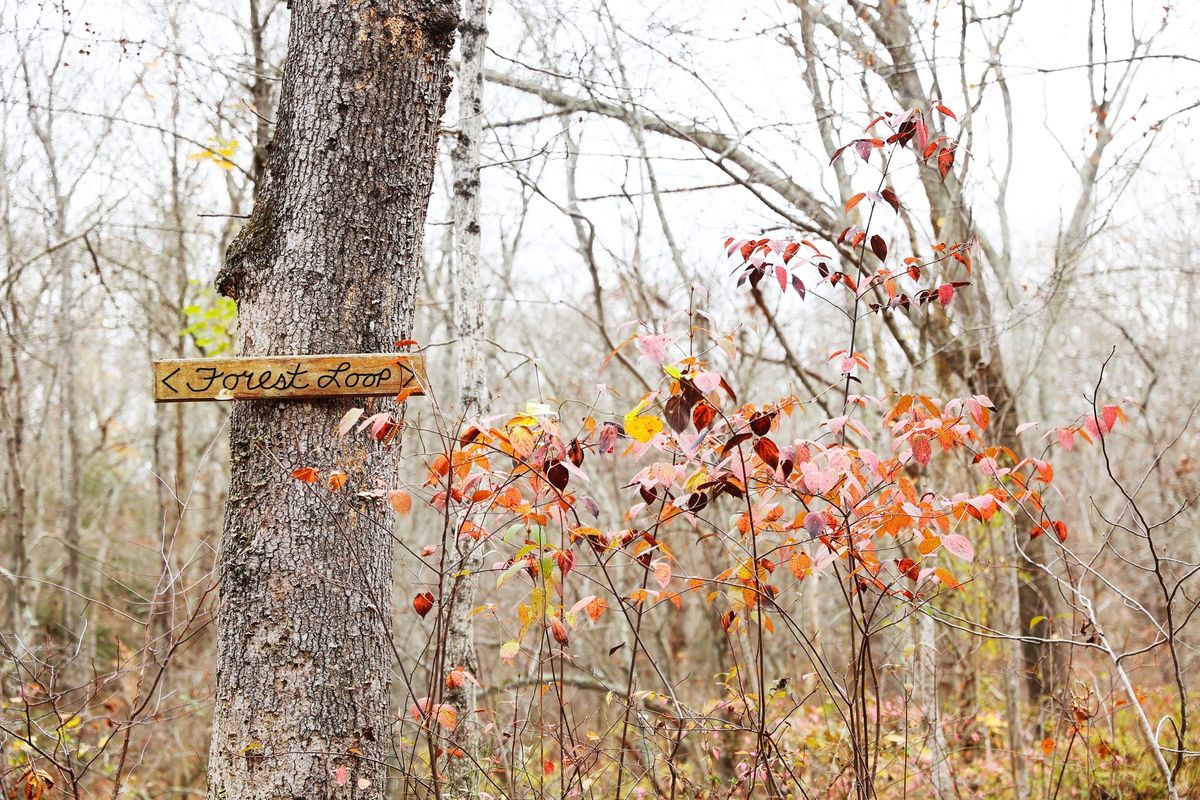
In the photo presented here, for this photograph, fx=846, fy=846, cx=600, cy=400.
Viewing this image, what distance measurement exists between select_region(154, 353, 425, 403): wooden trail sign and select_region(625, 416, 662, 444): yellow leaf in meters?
0.58

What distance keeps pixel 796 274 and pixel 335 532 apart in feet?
4.86

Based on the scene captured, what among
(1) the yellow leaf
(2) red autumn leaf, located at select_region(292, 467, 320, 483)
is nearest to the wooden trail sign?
(2) red autumn leaf, located at select_region(292, 467, 320, 483)

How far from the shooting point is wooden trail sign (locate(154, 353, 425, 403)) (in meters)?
2.20

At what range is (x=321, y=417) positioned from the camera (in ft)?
7.47

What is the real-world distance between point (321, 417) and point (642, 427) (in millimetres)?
900

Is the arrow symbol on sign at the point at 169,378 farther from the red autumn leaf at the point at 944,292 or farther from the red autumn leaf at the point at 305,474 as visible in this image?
the red autumn leaf at the point at 944,292

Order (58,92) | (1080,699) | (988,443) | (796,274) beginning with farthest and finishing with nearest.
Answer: (58,92) → (988,443) → (1080,699) → (796,274)

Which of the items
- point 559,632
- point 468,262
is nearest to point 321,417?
point 559,632

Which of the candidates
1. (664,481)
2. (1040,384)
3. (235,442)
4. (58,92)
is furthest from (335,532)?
(1040,384)

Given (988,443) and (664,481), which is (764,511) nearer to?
(664,481)

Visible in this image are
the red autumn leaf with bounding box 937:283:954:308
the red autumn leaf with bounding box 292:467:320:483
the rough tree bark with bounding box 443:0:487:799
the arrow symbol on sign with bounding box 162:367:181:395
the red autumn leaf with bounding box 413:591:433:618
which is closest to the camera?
the red autumn leaf with bounding box 292:467:320:483

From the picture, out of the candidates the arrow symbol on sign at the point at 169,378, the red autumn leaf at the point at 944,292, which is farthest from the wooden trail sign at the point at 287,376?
the red autumn leaf at the point at 944,292

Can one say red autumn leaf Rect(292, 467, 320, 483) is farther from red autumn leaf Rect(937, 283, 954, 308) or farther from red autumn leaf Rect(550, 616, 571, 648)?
red autumn leaf Rect(937, 283, 954, 308)

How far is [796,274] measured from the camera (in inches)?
96.9
